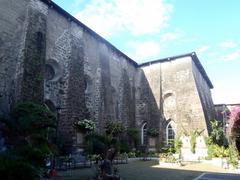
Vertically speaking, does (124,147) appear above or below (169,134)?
below

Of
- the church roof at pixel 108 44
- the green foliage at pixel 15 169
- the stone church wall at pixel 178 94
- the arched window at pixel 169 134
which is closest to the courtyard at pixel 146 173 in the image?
the green foliage at pixel 15 169

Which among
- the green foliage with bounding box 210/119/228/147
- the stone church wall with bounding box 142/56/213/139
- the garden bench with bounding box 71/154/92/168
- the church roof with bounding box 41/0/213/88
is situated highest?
the church roof with bounding box 41/0/213/88

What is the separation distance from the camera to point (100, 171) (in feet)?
31.6

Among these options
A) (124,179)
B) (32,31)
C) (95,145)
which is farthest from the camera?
(95,145)

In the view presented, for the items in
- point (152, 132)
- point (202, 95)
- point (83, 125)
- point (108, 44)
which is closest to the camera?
point (83, 125)

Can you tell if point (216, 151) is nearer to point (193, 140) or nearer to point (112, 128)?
point (193, 140)

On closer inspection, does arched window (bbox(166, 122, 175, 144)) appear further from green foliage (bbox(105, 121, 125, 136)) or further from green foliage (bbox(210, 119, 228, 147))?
green foliage (bbox(105, 121, 125, 136))

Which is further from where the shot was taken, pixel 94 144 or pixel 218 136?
pixel 218 136

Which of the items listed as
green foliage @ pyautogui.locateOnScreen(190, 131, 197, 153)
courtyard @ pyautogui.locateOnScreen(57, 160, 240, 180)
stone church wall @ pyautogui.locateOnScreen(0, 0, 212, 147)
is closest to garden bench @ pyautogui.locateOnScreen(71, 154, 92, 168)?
courtyard @ pyautogui.locateOnScreen(57, 160, 240, 180)

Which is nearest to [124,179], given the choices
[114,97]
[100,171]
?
[100,171]

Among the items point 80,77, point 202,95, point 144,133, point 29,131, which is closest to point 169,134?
point 144,133

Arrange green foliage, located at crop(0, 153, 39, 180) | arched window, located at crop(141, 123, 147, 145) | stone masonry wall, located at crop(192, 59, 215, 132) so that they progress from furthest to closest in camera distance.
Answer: arched window, located at crop(141, 123, 147, 145) < stone masonry wall, located at crop(192, 59, 215, 132) < green foliage, located at crop(0, 153, 39, 180)

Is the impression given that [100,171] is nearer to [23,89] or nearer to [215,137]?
[23,89]

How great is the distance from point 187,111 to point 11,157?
21516 mm
